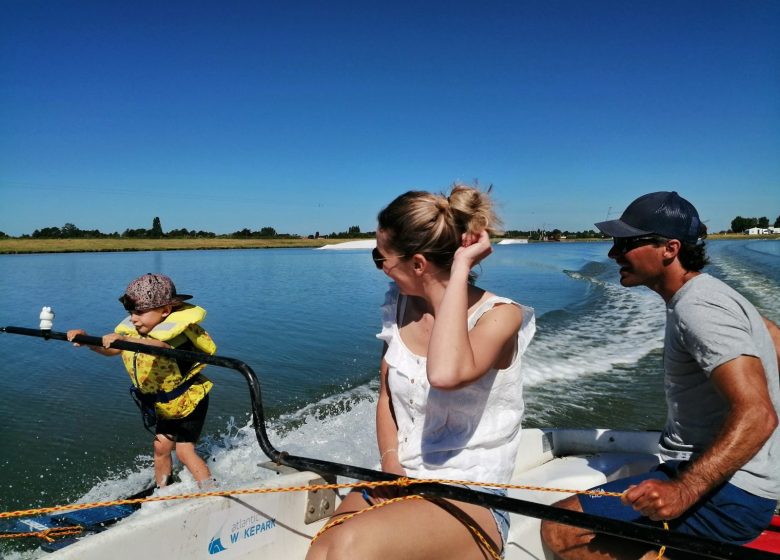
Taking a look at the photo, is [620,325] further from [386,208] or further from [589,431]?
[386,208]

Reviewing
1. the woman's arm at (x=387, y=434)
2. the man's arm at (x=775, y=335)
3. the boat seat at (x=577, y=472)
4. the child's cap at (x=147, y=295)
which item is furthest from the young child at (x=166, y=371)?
the man's arm at (x=775, y=335)

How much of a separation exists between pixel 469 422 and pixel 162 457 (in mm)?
3214

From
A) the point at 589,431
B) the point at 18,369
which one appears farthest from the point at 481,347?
the point at 18,369

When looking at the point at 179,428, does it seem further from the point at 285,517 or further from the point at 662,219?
the point at 662,219

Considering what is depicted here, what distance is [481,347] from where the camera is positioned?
6.70 ft

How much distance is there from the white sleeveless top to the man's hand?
504mm

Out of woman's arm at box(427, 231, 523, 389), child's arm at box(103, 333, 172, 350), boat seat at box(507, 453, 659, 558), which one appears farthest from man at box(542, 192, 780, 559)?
child's arm at box(103, 333, 172, 350)

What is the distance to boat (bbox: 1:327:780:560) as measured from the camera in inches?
71.0

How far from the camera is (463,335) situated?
6.46 feet

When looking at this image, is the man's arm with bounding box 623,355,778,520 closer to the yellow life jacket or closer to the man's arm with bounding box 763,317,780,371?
the man's arm with bounding box 763,317,780,371

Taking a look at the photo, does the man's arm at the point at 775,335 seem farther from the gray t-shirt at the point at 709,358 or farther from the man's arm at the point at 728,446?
the man's arm at the point at 728,446

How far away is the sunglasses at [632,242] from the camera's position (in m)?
2.74

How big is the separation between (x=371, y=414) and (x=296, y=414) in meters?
1.05

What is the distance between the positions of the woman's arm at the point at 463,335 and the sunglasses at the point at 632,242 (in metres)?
0.96
